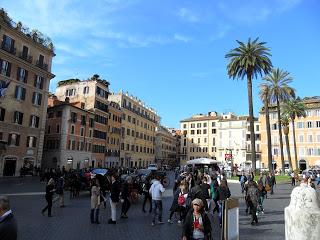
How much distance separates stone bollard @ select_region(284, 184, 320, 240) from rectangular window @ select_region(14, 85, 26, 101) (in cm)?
4319

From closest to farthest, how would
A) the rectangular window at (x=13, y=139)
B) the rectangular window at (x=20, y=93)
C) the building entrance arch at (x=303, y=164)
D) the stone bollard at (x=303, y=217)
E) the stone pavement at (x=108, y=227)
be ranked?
the stone bollard at (x=303, y=217) → the stone pavement at (x=108, y=227) → the rectangular window at (x=13, y=139) → the rectangular window at (x=20, y=93) → the building entrance arch at (x=303, y=164)

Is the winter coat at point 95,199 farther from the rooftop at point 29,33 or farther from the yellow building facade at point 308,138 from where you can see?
the yellow building facade at point 308,138

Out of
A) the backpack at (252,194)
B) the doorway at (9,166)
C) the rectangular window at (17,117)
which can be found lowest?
the backpack at (252,194)

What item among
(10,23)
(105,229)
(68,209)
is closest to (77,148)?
Answer: (10,23)

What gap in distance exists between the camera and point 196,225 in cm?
610

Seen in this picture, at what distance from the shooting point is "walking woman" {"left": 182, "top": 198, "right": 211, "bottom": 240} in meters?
6.07

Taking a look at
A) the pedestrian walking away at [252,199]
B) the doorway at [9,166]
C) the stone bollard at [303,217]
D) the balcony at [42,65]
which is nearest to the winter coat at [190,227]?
the stone bollard at [303,217]

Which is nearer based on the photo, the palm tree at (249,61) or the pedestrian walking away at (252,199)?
the pedestrian walking away at (252,199)

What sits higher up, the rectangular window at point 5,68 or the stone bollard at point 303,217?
the rectangular window at point 5,68

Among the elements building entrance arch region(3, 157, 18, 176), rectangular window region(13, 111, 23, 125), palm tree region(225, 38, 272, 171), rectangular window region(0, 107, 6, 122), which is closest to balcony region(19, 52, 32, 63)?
rectangular window region(13, 111, 23, 125)

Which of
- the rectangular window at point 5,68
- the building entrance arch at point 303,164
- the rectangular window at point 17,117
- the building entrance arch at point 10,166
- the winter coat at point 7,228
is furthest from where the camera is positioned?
the building entrance arch at point 303,164

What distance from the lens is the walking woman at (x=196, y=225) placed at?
239 inches

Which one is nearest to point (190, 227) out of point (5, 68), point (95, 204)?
point (95, 204)

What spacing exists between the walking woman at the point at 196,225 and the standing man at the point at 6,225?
9.66 ft
